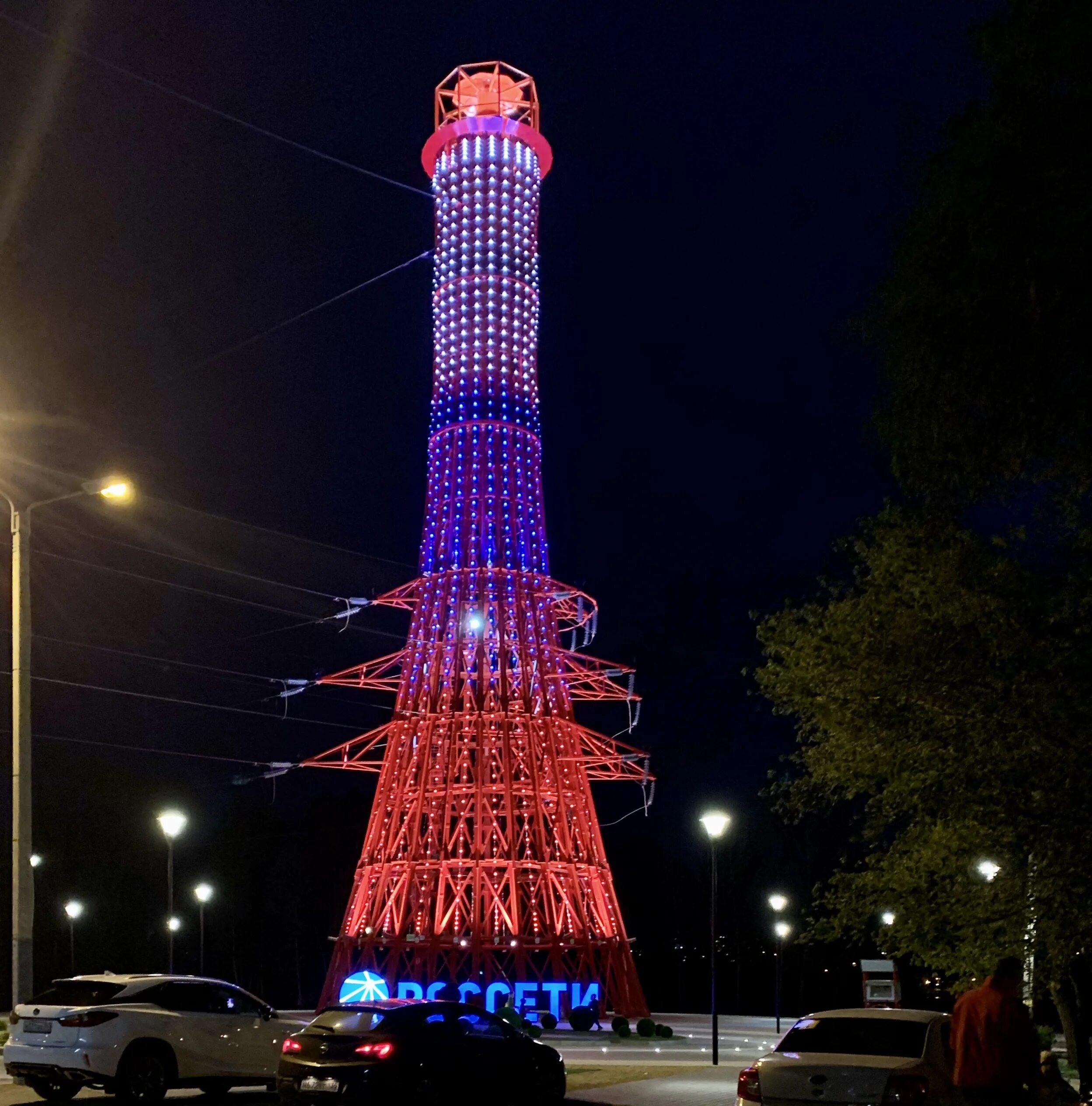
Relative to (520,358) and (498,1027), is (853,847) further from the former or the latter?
(498,1027)

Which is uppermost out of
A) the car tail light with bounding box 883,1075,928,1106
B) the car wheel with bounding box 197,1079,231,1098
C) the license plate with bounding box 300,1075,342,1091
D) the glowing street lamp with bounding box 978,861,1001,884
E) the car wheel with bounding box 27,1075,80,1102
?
the glowing street lamp with bounding box 978,861,1001,884

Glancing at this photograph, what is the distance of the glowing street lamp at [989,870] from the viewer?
17.6 m

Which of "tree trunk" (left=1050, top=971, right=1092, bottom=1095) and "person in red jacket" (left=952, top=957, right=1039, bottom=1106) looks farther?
"tree trunk" (left=1050, top=971, right=1092, bottom=1095)

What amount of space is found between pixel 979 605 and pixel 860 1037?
6262mm

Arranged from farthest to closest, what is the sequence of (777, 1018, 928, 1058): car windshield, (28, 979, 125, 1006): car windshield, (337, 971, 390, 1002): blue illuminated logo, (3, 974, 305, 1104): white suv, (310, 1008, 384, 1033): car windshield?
(337, 971, 390, 1002): blue illuminated logo
(28, 979, 125, 1006): car windshield
(3, 974, 305, 1104): white suv
(310, 1008, 384, 1033): car windshield
(777, 1018, 928, 1058): car windshield

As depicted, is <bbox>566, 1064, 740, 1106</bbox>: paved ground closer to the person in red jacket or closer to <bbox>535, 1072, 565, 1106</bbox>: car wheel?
<bbox>535, 1072, 565, 1106</bbox>: car wheel

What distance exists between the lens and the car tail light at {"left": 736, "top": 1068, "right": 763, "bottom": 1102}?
12.2m

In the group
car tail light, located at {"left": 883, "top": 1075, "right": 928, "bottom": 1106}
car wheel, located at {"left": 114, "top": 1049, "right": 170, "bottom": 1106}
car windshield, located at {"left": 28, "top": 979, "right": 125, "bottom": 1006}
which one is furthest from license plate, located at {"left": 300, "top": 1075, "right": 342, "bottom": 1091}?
car tail light, located at {"left": 883, "top": 1075, "right": 928, "bottom": 1106}

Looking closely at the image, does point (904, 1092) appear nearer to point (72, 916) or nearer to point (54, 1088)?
point (54, 1088)

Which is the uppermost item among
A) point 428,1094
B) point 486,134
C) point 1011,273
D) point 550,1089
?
point 486,134

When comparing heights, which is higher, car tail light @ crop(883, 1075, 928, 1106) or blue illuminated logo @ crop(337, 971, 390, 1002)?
car tail light @ crop(883, 1075, 928, 1106)

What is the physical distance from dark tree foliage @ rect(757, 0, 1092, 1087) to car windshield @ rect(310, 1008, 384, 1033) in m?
6.68

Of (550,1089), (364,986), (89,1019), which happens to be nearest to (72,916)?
(364,986)

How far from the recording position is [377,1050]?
15.6 metres
